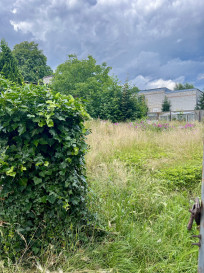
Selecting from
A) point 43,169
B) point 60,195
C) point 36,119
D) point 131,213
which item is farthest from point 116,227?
point 36,119

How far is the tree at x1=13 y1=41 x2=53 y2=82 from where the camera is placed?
29.0 metres

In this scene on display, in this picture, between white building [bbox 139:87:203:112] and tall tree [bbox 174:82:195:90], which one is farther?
tall tree [bbox 174:82:195:90]

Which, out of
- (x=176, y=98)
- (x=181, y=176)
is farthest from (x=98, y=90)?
(x=176, y=98)

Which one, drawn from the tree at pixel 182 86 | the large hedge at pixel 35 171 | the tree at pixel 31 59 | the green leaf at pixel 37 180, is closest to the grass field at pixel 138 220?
the large hedge at pixel 35 171

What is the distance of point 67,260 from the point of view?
1601 mm

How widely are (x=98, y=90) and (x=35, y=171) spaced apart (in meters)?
13.7

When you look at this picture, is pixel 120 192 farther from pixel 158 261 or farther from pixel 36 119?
pixel 36 119

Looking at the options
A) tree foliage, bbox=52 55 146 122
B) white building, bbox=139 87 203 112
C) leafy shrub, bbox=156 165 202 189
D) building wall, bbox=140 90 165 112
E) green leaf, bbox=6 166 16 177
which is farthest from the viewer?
building wall, bbox=140 90 165 112

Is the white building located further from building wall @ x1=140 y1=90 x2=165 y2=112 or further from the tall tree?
the tall tree

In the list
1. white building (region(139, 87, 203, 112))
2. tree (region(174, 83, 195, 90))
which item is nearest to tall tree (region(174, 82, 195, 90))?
tree (region(174, 83, 195, 90))

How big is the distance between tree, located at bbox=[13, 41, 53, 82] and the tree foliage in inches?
494

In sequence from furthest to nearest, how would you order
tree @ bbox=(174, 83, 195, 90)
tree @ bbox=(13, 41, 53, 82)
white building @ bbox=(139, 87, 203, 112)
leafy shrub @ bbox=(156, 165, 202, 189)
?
tree @ bbox=(174, 83, 195, 90), white building @ bbox=(139, 87, 203, 112), tree @ bbox=(13, 41, 53, 82), leafy shrub @ bbox=(156, 165, 202, 189)

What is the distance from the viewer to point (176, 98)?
32.2m

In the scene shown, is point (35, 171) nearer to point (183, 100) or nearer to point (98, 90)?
point (98, 90)
